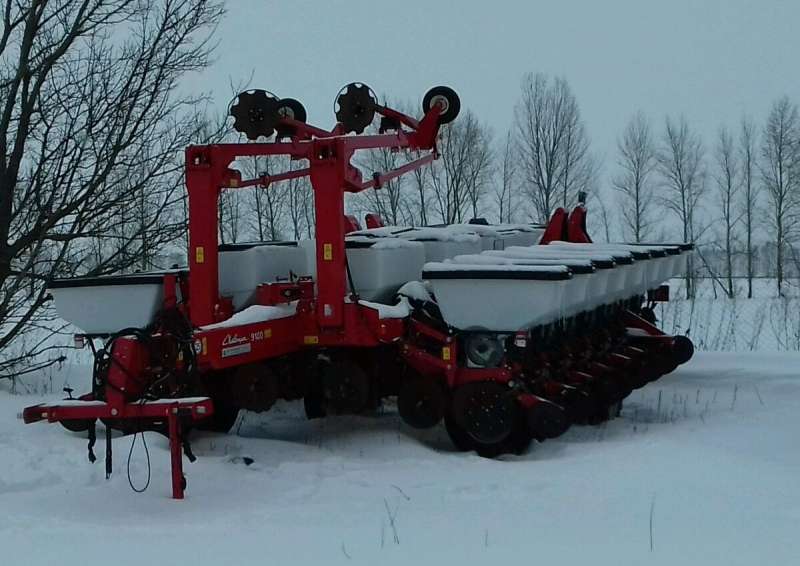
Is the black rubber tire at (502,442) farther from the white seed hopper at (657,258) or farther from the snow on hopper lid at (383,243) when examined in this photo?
the white seed hopper at (657,258)

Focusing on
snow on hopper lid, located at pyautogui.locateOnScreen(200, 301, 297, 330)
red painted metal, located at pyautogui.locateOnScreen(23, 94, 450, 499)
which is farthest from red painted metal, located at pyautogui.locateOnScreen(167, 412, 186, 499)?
snow on hopper lid, located at pyautogui.locateOnScreen(200, 301, 297, 330)

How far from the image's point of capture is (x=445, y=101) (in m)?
8.35

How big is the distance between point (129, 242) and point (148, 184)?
62 cm

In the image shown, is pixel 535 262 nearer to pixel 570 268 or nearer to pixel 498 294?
pixel 570 268

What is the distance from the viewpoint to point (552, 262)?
711 cm

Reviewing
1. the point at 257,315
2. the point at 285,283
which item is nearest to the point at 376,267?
the point at 285,283

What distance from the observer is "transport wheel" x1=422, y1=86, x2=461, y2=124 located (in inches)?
329

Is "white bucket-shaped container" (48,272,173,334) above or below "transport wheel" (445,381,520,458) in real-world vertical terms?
above

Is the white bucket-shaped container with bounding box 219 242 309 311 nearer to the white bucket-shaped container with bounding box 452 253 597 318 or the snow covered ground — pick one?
the snow covered ground

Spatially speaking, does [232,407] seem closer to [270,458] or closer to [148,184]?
[270,458]

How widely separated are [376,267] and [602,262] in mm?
1703

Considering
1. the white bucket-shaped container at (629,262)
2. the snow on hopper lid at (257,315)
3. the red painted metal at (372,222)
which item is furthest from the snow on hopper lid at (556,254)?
the red painted metal at (372,222)

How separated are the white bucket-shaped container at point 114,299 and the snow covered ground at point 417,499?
88 cm

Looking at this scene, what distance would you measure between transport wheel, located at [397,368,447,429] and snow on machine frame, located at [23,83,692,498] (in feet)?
0.03
